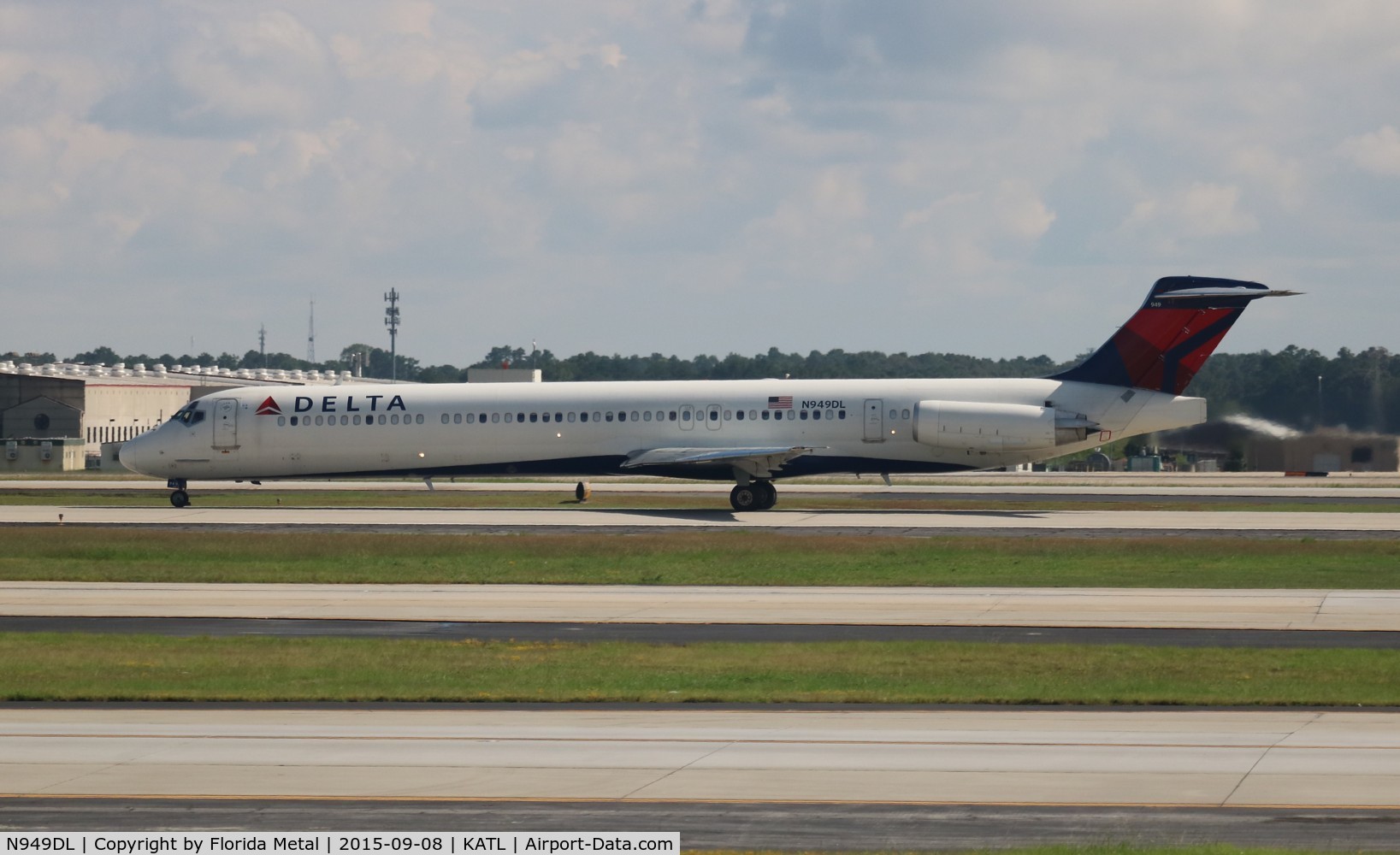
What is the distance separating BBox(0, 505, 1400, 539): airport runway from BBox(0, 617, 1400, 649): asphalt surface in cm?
1517

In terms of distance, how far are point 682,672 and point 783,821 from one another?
7.37 m

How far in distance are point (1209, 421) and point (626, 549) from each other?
123 feet

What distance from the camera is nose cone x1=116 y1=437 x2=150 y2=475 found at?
49438 mm

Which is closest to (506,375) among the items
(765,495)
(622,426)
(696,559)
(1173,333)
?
(622,426)

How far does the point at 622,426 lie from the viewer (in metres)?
47.0

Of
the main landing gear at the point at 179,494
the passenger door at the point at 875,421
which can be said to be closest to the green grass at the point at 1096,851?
the passenger door at the point at 875,421

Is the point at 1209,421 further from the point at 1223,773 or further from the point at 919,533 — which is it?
the point at 1223,773

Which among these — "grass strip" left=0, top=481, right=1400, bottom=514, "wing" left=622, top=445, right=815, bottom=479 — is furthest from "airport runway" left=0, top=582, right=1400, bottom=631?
"grass strip" left=0, top=481, right=1400, bottom=514

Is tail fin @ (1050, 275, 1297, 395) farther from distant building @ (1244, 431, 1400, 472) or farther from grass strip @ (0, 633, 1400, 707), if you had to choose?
grass strip @ (0, 633, 1400, 707)

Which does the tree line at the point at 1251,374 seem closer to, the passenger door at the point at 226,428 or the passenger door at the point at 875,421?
the passenger door at the point at 875,421

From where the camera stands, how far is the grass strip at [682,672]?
17141 mm

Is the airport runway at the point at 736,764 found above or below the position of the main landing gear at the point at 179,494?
below

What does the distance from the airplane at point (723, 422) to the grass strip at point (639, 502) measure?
163 centimetres
